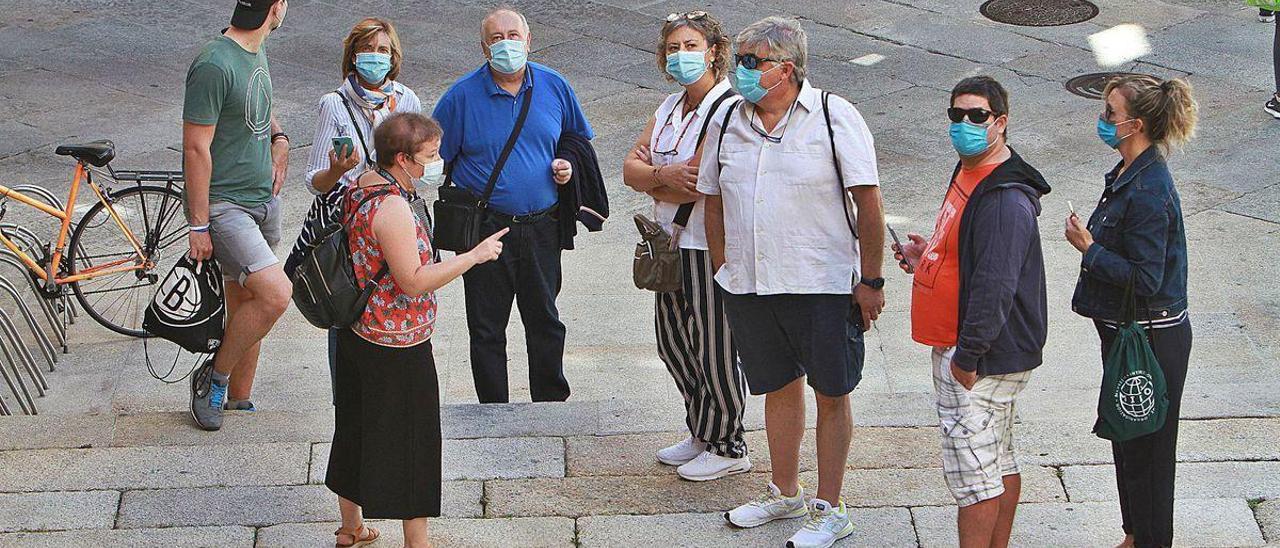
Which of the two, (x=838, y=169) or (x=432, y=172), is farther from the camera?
(x=432, y=172)

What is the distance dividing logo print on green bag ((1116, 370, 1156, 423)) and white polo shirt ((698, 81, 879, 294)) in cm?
89

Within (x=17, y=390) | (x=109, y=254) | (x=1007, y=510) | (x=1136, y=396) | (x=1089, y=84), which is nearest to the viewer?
(x=1136, y=396)

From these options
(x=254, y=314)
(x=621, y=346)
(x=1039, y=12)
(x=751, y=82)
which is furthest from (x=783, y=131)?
(x=1039, y=12)

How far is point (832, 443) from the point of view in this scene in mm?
4867

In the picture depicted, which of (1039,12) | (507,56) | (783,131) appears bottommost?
(1039,12)

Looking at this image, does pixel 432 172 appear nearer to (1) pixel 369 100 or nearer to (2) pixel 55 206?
(1) pixel 369 100

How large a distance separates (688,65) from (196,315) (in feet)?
7.70

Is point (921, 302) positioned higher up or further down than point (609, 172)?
higher up

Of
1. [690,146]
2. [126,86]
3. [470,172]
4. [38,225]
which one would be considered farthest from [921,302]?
[126,86]

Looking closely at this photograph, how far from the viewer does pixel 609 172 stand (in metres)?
10.2

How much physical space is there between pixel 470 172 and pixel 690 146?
1261 millimetres

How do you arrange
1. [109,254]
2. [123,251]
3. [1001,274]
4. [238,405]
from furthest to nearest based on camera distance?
[123,251] < [109,254] < [238,405] < [1001,274]

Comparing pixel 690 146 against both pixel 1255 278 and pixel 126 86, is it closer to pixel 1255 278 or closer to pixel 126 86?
pixel 1255 278

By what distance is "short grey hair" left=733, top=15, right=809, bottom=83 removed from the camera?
183 inches
